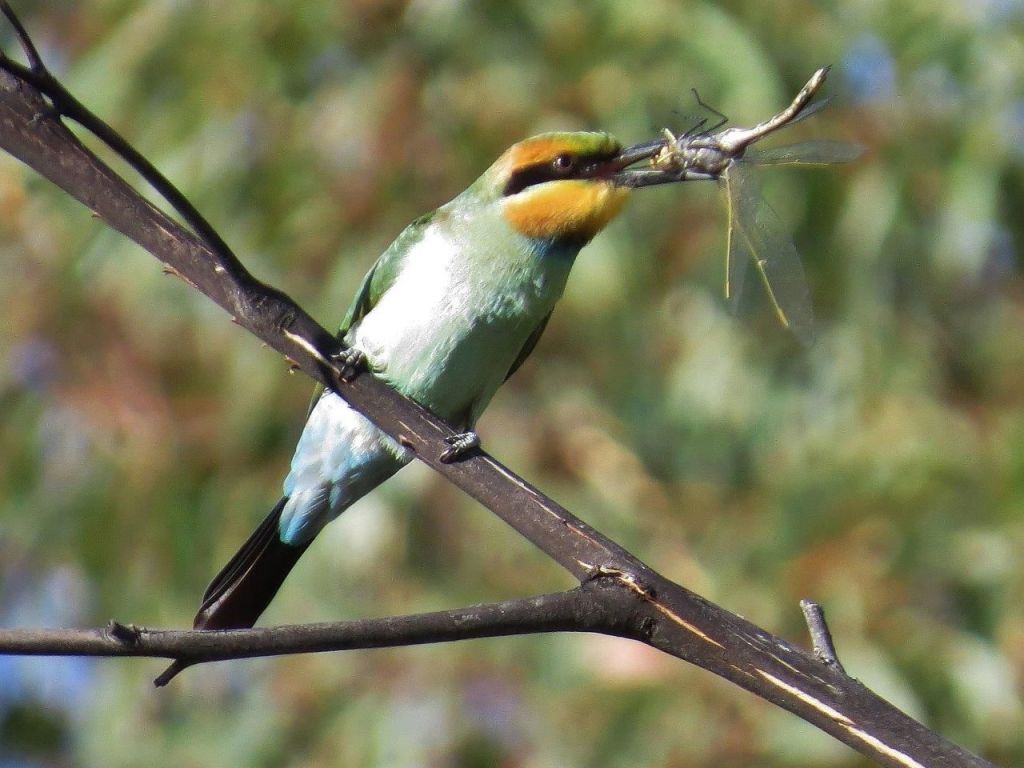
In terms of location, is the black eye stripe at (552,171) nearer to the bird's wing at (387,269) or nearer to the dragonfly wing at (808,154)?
the bird's wing at (387,269)

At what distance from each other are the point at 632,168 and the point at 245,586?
0.98 metres

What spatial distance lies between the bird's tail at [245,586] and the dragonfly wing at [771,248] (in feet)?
3.26

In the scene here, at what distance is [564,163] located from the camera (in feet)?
8.23

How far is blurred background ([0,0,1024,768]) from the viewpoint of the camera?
3.49 metres

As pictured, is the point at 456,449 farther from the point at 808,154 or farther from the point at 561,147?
the point at 561,147

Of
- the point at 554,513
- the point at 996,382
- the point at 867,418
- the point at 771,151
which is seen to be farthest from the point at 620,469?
the point at 554,513

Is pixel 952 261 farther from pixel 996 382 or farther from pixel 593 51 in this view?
pixel 593 51

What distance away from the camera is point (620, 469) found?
420 cm

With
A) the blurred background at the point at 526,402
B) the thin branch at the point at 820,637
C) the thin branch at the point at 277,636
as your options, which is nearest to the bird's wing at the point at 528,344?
the blurred background at the point at 526,402

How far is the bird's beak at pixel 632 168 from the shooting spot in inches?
93.2

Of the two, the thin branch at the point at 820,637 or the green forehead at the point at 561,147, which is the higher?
the green forehead at the point at 561,147

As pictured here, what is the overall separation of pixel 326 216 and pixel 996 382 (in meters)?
2.32

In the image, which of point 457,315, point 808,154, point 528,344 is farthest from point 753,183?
point 528,344

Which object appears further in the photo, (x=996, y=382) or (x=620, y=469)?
(x=996, y=382)
